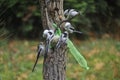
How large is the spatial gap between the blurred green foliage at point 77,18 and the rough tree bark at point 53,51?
11.2 ft

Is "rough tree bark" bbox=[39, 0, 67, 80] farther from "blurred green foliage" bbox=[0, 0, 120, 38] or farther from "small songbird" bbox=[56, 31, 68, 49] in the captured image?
"blurred green foliage" bbox=[0, 0, 120, 38]

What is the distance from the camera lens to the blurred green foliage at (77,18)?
636 cm

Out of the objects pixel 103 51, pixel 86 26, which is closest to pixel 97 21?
pixel 86 26

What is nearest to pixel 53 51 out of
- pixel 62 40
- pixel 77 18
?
pixel 62 40

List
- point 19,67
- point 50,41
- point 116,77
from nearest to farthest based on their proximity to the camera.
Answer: point 50,41, point 116,77, point 19,67

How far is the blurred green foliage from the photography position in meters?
6.36

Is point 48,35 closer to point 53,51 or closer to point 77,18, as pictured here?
point 53,51

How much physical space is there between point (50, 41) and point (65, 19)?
223mm

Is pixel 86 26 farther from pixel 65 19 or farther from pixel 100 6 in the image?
pixel 65 19

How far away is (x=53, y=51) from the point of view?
102 inches

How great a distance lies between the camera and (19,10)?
6512 mm

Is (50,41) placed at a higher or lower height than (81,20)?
higher

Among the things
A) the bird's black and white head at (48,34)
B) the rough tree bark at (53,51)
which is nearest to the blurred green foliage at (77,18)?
the rough tree bark at (53,51)

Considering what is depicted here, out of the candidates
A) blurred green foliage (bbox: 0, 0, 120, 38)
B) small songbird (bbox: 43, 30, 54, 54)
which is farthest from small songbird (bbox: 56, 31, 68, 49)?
blurred green foliage (bbox: 0, 0, 120, 38)
